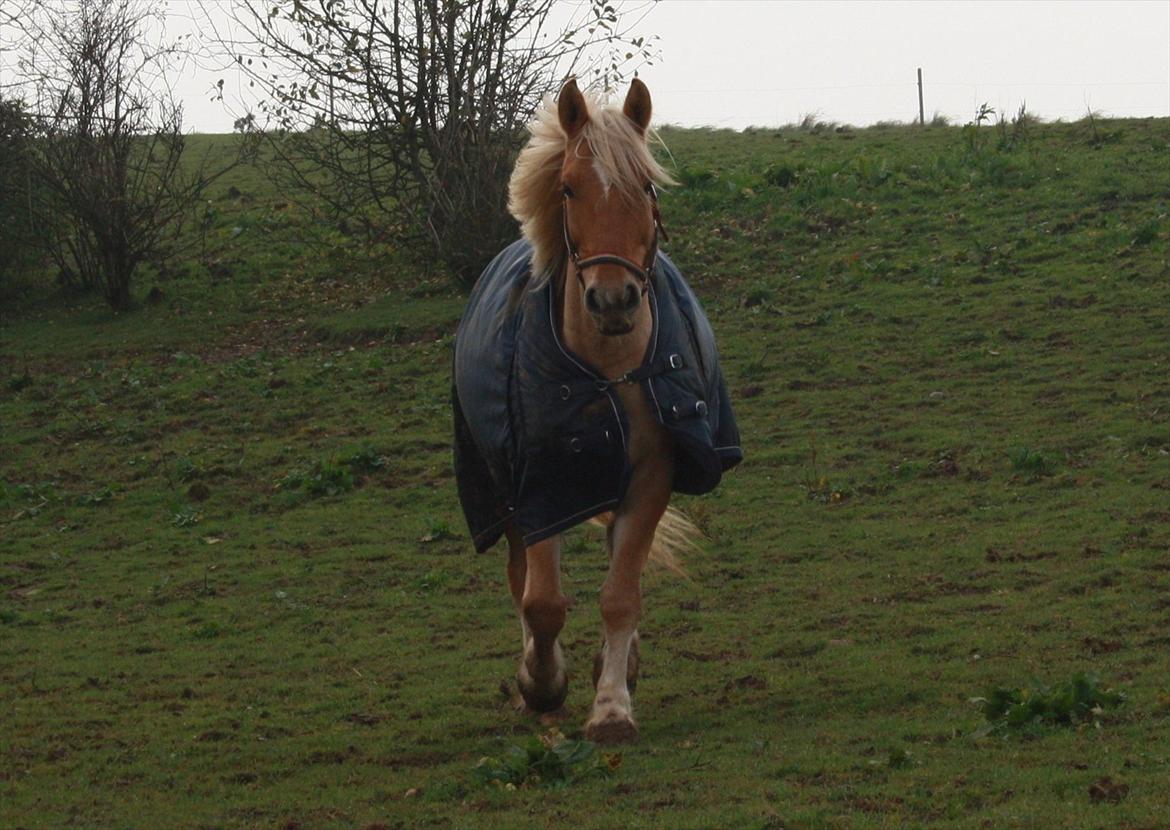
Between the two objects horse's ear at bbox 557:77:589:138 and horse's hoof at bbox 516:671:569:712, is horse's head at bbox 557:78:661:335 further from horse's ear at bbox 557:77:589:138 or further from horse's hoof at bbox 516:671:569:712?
horse's hoof at bbox 516:671:569:712

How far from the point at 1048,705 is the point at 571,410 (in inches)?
72.5

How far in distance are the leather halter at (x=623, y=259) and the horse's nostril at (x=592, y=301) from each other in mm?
117

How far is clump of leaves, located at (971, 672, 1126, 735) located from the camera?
4746 millimetres

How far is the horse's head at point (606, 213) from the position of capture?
502cm

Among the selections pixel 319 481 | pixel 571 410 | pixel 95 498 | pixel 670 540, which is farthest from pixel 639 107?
pixel 95 498

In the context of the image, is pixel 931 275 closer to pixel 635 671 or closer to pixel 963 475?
pixel 963 475

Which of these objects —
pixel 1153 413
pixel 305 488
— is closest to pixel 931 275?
pixel 1153 413

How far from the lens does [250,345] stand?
15602 millimetres

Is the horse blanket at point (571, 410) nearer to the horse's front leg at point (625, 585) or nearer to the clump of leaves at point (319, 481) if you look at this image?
the horse's front leg at point (625, 585)

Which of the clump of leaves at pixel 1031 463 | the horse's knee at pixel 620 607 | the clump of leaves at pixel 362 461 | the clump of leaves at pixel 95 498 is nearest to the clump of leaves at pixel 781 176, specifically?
the clump of leaves at pixel 362 461

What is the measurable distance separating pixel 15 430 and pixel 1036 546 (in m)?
8.96

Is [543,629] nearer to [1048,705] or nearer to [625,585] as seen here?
[625,585]

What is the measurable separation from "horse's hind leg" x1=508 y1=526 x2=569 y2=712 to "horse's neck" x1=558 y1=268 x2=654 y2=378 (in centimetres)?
66

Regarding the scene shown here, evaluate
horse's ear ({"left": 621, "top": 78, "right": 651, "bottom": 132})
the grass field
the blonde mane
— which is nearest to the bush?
the grass field
